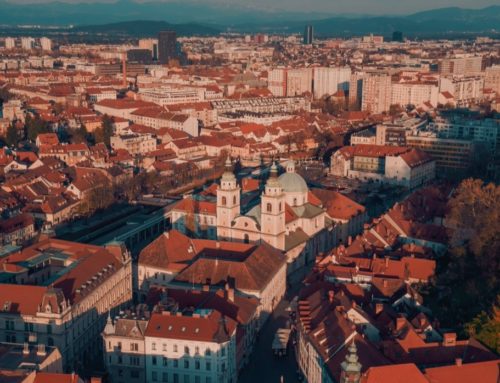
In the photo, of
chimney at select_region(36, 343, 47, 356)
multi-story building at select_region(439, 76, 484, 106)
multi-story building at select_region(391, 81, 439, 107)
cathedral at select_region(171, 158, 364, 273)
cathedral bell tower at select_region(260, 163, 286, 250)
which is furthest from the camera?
multi-story building at select_region(439, 76, 484, 106)

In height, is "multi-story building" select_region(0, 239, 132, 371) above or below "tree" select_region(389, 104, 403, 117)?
above

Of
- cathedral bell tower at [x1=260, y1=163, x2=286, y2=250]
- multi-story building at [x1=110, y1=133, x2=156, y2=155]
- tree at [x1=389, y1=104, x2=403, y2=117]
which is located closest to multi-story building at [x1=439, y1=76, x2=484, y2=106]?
tree at [x1=389, y1=104, x2=403, y2=117]

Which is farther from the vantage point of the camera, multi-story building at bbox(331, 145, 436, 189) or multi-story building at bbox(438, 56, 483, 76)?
multi-story building at bbox(438, 56, 483, 76)

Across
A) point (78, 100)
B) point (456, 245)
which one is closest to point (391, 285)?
point (456, 245)

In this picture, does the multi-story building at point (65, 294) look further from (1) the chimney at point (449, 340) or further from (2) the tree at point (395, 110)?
(2) the tree at point (395, 110)

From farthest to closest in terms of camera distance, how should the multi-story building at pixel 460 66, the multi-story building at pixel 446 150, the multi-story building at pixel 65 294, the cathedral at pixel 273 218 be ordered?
the multi-story building at pixel 460 66 → the multi-story building at pixel 446 150 → the cathedral at pixel 273 218 → the multi-story building at pixel 65 294

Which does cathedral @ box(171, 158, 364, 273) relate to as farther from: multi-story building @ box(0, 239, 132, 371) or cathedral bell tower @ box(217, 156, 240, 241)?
multi-story building @ box(0, 239, 132, 371)

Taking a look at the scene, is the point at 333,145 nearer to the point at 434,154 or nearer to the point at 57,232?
the point at 434,154

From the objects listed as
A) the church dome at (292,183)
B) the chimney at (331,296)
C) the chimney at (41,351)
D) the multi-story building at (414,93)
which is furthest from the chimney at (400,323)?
the multi-story building at (414,93)
